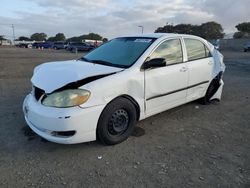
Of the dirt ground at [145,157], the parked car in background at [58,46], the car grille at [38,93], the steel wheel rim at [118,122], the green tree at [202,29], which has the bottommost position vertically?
the parked car in background at [58,46]

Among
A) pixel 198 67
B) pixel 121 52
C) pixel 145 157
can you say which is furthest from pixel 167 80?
pixel 145 157

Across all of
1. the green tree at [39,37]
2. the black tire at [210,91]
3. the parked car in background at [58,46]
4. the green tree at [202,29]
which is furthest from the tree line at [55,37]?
the black tire at [210,91]

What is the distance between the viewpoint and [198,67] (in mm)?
5504

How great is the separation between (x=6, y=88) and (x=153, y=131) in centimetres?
495

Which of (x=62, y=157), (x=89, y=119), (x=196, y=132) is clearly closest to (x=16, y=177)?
(x=62, y=157)

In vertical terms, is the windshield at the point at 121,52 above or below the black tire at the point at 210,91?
above

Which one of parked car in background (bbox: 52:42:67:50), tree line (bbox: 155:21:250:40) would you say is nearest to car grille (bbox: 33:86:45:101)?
parked car in background (bbox: 52:42:67:50)

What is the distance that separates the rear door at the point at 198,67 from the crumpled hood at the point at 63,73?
182 centimetres

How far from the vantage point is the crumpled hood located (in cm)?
374

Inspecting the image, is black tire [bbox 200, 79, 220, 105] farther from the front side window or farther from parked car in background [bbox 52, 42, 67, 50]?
parked car in background [bbox 52, 42, 67, 50]

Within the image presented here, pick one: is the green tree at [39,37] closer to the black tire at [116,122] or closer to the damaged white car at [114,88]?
the damaged white car at [114,88]

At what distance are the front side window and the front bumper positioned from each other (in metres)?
1.56

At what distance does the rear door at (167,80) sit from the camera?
4.48 meters

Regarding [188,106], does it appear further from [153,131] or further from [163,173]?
[163,173]
